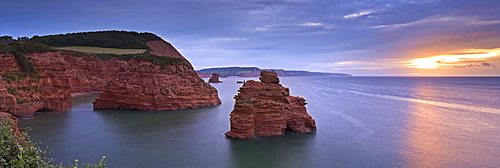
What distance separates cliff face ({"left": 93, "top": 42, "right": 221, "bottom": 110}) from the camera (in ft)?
137

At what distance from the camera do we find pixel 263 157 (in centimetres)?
2044

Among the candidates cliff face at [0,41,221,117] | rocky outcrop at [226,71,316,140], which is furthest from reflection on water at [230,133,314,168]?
cliff face at [0,41,221,117]

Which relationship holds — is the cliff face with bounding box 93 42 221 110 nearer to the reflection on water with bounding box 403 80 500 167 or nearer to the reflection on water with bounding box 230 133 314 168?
the reflection on water with bounding box 230 133 314 168

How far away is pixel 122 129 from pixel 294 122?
19.9 meters

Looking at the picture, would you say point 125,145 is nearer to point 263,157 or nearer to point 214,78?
point 263,157

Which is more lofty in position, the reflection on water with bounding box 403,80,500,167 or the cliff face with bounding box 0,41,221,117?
the cliff face with bounding box 0,41,221,117

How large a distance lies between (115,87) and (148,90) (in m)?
5.90

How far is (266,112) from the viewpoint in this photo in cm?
2520

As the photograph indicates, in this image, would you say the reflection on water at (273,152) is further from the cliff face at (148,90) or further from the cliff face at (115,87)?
the cliff face at (115,87)

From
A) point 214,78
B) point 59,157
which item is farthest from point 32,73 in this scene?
point 214,78

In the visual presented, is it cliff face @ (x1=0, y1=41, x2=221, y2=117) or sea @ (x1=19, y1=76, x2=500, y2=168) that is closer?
sea @ (x1=19, y1=76, x2=500, y2=168)

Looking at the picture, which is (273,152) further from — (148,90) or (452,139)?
(148,90)

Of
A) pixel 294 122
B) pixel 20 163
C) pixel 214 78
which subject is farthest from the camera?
pixel 214 78

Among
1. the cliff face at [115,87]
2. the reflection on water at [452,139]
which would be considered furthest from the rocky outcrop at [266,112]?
the cliff face at [115,87]
